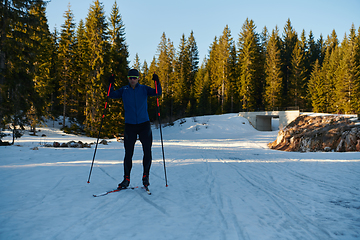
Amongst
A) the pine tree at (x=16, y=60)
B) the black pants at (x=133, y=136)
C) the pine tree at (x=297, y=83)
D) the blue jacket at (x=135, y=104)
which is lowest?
the black pants at (x=133, y=136)

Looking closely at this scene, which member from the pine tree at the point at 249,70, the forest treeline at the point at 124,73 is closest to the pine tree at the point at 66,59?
the forest treeline at the point at 124,73

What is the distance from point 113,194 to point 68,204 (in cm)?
73

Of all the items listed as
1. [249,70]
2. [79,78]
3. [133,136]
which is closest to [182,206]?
[133,136]

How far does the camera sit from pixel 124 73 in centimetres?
2773

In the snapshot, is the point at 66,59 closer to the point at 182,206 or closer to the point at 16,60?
the point at 16,60

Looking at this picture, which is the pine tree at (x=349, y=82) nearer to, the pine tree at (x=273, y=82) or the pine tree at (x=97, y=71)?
the pine tree at (x=273, y=82)

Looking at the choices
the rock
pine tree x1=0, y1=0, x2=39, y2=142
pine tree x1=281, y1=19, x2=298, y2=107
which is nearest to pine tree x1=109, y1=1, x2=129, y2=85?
pine tree x1=0, y1=0, x2=39, y2=142

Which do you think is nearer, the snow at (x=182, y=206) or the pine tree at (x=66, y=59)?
the snow at (x=182, y=206)

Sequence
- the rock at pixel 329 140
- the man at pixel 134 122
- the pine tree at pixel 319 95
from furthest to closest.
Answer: the pine tree at pixel 319 95 < the rock at pixel 329 140 < the man at pixel 134 122

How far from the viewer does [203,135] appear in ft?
92.7

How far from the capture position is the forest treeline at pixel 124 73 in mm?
12195

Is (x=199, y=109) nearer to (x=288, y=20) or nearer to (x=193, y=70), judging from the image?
(x=193, y=70)

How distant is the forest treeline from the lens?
1220cm

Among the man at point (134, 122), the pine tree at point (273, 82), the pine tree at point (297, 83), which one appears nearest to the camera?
A: the man at point (134, 122)
